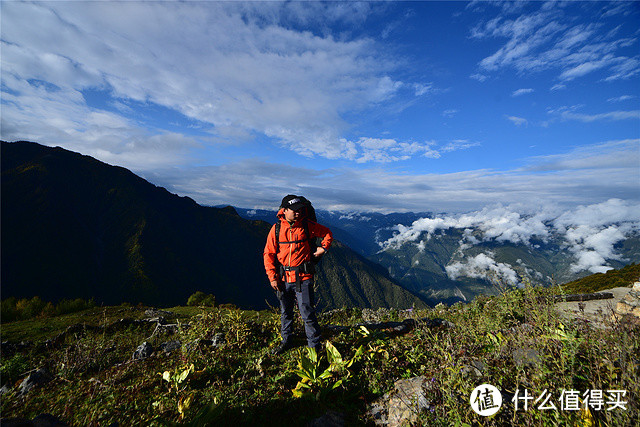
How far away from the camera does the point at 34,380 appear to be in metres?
5.05

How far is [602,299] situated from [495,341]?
40.7 ft

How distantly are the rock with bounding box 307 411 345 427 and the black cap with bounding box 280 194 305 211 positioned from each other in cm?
386

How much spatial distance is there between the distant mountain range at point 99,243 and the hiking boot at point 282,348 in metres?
100.0

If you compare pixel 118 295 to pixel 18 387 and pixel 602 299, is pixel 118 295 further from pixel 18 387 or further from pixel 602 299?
pixel 602 299

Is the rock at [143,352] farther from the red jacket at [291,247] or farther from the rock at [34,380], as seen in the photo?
the red jacket at [291,247]

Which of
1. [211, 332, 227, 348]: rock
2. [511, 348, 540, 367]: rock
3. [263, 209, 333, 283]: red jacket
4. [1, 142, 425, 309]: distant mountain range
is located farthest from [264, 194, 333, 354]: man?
[1, 142, 425, 309]: distant mountain range

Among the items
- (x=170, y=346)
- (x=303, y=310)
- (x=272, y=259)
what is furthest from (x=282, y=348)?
(x=170, y=346)

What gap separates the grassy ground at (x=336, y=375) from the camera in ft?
9.96

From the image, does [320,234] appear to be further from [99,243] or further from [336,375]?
[99,243]

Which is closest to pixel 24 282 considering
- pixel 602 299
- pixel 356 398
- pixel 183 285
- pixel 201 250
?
pixel 183 285

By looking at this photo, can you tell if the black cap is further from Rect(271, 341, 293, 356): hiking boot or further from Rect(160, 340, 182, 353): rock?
Rect(160, 340, 182, 353): rock

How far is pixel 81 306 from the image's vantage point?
2066 cm

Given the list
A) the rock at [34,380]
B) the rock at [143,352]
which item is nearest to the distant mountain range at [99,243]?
the rock at [143,352]

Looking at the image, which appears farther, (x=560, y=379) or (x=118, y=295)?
(x=118, y=295)
